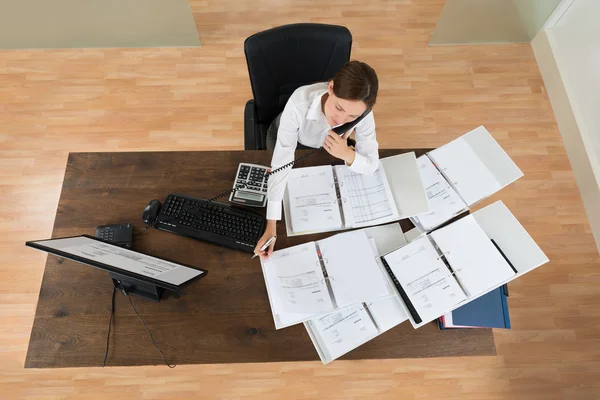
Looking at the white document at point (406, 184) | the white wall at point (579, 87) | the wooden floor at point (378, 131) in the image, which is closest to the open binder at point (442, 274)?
the white document at point (406, 184)

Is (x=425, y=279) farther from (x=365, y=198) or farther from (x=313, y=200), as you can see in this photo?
(x=313, y=200)

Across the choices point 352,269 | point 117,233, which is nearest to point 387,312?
point 352,269

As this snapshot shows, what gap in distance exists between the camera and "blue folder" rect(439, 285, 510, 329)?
4.89 ft

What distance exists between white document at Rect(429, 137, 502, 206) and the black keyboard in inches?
29.1

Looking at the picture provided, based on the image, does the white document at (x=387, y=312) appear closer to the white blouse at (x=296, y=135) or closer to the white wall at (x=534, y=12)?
the white blouse at (x=296, y=135)

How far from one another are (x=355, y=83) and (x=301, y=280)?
68cm

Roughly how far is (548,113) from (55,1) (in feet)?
10.7

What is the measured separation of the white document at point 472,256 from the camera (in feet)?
4.81

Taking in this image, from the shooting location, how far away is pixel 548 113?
2939 millimetres

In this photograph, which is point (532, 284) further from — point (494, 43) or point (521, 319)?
point (494, 43)

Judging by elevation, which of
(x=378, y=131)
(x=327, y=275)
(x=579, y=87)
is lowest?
(x=378, y=131)

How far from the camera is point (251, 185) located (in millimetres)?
1665

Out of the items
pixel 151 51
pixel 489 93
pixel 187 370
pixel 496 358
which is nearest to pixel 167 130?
pixel 151 51

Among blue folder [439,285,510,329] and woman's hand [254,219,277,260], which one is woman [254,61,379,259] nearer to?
woman's hand [254,219,277,260]
